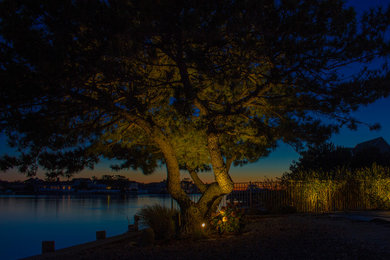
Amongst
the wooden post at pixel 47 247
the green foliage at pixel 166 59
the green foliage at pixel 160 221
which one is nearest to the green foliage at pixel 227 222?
the green foliage at pixel 160 221

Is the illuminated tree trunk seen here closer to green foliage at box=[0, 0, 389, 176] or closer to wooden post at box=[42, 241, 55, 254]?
green foliage at box=[0, 0, 389, 176]

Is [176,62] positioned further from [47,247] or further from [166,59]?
[47,247]

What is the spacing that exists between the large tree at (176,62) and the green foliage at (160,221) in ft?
1.93

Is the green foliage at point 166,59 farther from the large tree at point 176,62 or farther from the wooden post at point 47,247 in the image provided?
the wooden post at point 47,247

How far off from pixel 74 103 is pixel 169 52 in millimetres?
2596

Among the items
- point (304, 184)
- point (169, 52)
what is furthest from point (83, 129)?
point (304, 184)

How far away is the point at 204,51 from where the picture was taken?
7.34 metres

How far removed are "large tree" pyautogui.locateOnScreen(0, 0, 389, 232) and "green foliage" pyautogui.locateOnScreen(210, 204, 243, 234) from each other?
0.37m

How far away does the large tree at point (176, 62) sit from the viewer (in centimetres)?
656

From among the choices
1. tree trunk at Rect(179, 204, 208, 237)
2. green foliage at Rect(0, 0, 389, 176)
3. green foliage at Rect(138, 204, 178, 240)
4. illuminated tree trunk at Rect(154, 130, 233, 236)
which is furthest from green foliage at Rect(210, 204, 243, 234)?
green foliage at Rect(0, 0, 389, 176)

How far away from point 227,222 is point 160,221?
79.2 inches

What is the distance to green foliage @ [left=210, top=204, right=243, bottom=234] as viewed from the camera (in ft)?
32.5

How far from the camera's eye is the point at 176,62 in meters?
8.23

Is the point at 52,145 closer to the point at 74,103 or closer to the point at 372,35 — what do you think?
the point at 74,103
